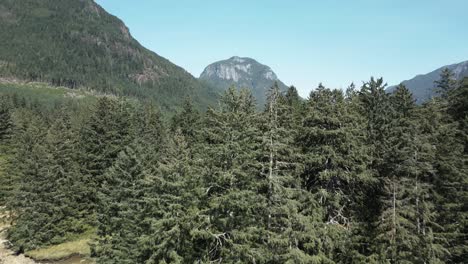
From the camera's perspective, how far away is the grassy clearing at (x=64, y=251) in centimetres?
4050

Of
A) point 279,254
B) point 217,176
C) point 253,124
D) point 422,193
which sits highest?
point 253,124

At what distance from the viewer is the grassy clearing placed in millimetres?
40500

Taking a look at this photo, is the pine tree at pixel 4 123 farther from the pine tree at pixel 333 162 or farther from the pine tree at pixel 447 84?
the pine tree at pixel 447 84

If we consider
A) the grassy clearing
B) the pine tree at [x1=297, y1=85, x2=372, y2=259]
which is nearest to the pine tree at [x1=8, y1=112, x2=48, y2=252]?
the grassy clearing

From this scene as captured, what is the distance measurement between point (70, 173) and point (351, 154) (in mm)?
33680

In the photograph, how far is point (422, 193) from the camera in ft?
84.5

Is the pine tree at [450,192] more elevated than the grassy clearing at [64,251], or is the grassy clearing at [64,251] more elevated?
the pine tree at [450,192]

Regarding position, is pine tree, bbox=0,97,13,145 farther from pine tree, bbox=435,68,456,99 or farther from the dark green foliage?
pine tree, bbox=435,68,456,99

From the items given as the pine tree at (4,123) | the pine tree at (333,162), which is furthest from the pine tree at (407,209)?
the pine tree at (4,123)

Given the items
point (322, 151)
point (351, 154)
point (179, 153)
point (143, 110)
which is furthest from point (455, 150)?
point (143, 110)

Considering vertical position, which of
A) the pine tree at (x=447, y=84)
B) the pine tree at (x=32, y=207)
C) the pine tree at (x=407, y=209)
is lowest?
the pine tree at (x=32, y=207)

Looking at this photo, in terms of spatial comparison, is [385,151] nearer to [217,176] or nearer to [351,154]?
[351,154]

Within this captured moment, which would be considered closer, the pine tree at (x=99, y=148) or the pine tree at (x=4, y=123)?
the pine tree at (x=99, y=148)

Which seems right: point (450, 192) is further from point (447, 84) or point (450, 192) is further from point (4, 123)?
point (4, 123)
